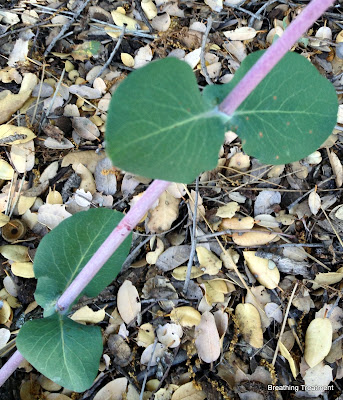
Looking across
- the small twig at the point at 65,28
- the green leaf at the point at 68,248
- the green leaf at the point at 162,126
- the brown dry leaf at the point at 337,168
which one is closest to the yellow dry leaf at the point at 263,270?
the brown dry leaf at the point at 337,168

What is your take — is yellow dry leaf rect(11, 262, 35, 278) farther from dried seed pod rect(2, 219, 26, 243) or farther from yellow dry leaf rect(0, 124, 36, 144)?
Answer: yellow dry leaf rect(0, 124, 36, 144)

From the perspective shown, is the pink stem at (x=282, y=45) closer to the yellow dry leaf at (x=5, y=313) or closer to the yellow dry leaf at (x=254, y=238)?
the yellow dry leaf at (x=254, y=238)

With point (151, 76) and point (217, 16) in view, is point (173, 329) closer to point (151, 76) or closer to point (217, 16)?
point (151, 76)

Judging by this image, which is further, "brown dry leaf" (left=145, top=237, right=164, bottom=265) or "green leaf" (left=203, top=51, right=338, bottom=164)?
"brown dry leaf" (left=145, top=237, right=164, bottom=265)

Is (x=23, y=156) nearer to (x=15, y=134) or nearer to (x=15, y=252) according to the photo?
(x=15, y=134)

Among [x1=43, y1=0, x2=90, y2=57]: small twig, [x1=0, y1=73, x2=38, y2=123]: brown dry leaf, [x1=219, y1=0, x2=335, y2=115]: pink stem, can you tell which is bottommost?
[x1=0, y1=73, x2=38, y2=123]: brown dry leaf

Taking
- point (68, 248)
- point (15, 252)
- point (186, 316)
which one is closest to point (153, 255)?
point (186, 316)

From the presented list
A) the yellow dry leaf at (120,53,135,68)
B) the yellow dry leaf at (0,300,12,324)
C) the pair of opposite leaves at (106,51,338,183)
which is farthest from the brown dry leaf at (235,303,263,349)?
the yellow dry leaf at (120,53,135,68)
